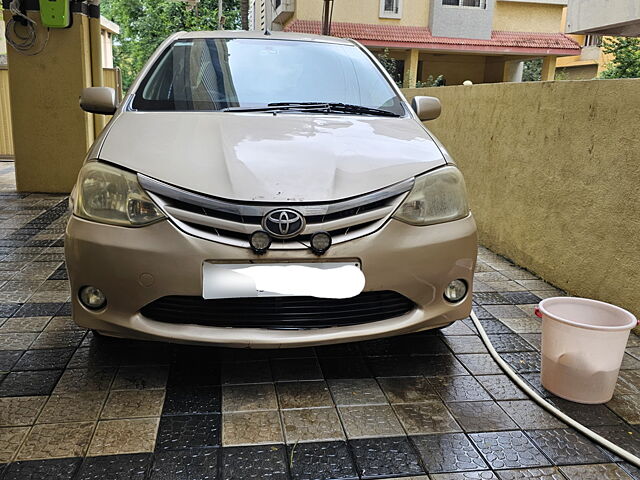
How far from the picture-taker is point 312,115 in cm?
336

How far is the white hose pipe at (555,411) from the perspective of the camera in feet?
7.72

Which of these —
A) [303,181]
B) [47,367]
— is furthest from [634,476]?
[47,367]

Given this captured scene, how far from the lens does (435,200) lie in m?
2.78

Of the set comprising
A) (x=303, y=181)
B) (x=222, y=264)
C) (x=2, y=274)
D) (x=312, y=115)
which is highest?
(x=312, y=115)

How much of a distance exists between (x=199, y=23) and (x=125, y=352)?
825 inches

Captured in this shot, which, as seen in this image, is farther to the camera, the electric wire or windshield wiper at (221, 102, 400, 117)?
the electric wire

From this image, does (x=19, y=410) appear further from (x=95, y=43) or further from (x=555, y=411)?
(x=95, y=43)

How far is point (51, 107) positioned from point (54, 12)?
1.11 m

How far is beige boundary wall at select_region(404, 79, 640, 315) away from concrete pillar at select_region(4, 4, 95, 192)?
4727 millimetres

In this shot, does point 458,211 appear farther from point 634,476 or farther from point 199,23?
point 199,23

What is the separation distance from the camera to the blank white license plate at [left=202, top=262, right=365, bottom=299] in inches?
97.1

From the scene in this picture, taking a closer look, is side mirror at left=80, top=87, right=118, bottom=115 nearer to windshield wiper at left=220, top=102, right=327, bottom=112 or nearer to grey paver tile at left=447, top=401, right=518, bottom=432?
windshield wiper at left=220, top=102, right=327, bottom=112

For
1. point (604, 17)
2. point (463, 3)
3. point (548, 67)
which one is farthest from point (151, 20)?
point (604, 17)

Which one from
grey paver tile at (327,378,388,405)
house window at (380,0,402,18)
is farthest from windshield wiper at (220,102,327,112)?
house window at (380,0,402,18)
